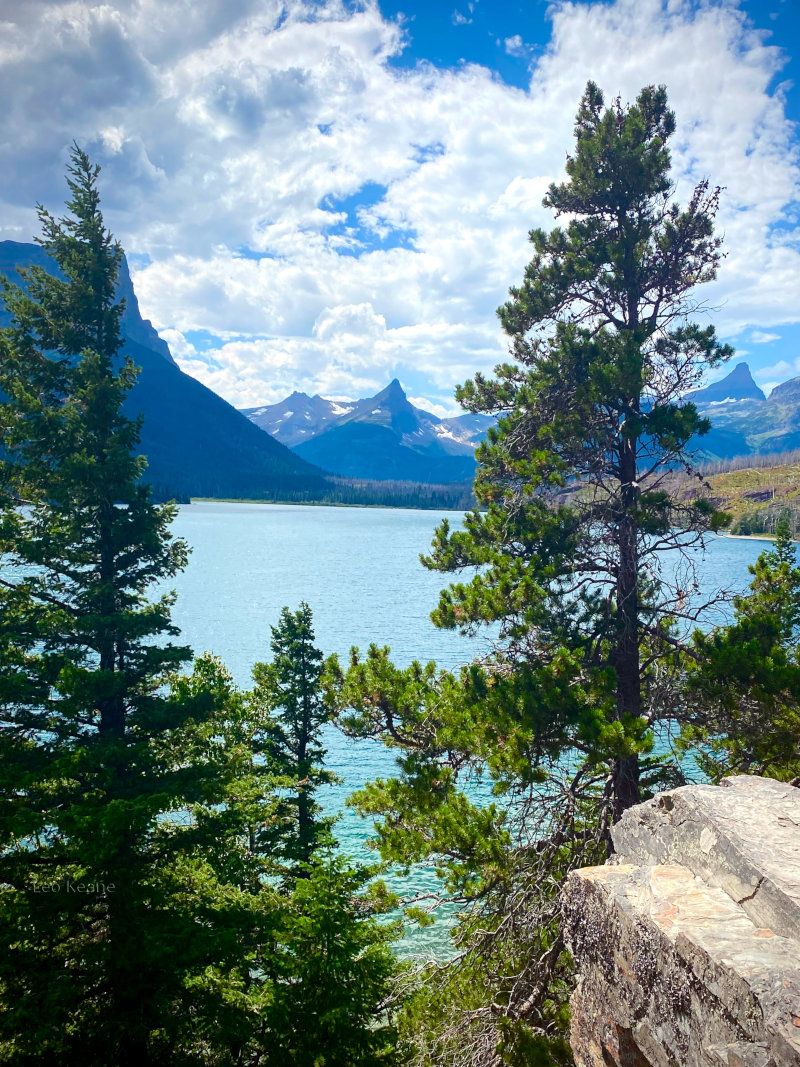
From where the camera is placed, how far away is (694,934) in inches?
223

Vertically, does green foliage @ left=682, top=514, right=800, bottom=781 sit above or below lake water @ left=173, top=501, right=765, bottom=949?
above

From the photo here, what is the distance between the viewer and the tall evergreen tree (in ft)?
34.1

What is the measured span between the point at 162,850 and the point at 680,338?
1524cm

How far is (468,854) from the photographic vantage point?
10.3 metres

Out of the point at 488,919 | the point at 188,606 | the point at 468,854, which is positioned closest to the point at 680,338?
the point at 468,854

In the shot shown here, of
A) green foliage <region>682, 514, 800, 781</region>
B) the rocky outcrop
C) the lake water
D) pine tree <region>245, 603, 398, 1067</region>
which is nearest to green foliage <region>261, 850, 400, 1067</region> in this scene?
pine tree <region>245, 603, 398, 1067</region>

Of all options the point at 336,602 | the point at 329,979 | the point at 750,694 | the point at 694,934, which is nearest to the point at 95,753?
the point at 329,979

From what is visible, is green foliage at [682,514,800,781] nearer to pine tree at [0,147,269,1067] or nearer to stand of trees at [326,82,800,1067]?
stand of trees at [326,82,800,1067]

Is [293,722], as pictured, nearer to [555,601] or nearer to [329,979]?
[329,979]

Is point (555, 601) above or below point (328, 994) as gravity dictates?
above

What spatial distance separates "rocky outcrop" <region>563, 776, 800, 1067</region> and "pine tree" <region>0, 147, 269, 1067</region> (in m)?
7.28

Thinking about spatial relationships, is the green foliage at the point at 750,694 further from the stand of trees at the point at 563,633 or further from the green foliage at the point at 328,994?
the green foliage at the point at 328,994

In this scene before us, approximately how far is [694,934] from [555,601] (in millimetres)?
6719

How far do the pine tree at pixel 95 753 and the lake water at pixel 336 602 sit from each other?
7.66 metres
